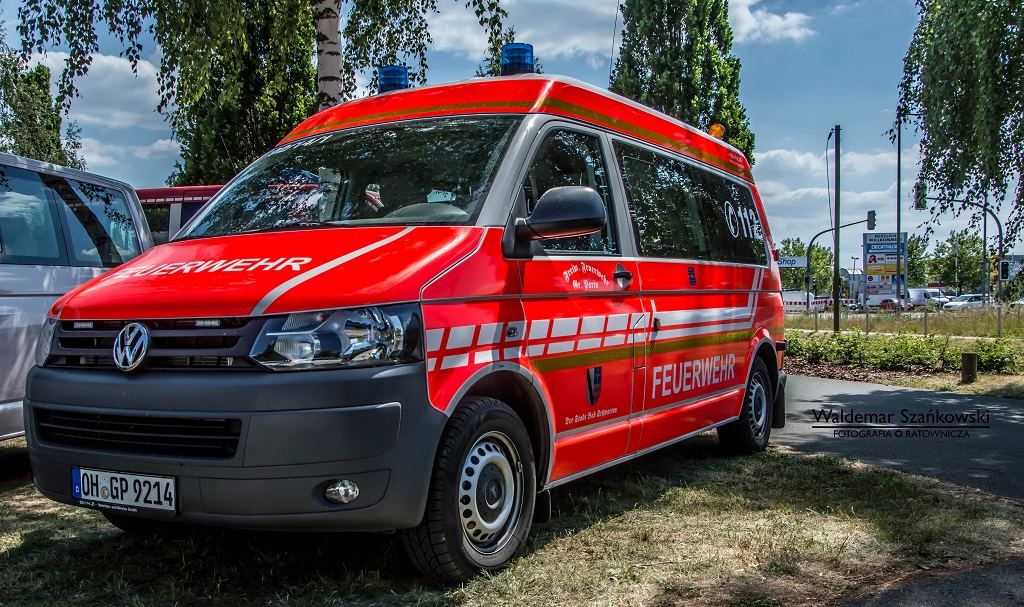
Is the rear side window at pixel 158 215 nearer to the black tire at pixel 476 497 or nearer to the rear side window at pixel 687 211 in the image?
the rear side window at pixel 687 211

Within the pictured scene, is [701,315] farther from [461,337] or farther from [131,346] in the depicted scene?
[131,346]

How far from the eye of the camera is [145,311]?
3.37 m

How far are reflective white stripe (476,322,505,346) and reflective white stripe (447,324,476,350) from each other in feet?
0.19

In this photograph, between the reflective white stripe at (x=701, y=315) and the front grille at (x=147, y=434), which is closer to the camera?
the front grille at (x=147, y=434)

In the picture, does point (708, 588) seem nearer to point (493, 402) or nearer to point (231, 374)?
point (493, 402)

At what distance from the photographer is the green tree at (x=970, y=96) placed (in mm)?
10953

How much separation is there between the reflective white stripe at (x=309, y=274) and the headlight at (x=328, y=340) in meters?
0.07

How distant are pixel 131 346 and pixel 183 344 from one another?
Result: 0.74 feet

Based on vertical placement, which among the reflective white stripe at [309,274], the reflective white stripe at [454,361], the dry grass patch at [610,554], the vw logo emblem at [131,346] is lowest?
the dry grass patch at [610,554]

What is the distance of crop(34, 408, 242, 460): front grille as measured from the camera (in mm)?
3205

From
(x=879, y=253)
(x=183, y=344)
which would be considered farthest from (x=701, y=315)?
(x=879, y=253)

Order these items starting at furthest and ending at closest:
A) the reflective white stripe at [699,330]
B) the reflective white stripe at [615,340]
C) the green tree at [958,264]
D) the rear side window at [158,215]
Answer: the green tree at [958,264] < the rear side window at [158,215] < the reflective white stripe at [699,330] < the reflective white stripe at [615,340]

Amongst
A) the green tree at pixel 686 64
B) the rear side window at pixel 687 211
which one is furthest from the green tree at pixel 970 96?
the green tree at pixel 686 64

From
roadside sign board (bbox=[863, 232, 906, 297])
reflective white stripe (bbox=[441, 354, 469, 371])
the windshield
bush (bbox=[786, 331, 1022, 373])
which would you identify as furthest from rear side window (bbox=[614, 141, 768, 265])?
roadside sign board (bbox=[863, 232, 906, 297])
